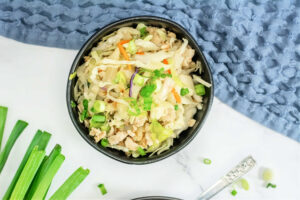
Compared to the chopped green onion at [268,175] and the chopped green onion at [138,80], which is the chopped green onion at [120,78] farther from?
the chopped green onion at [268,175]

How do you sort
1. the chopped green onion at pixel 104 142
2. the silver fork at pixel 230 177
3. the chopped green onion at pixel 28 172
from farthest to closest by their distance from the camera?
the silver fork at pixel 230 177 < the chopped green onion at pixel 104 142 < the chopped green onion at pixel 28 172

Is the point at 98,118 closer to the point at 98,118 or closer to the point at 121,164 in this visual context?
the point at 98,118

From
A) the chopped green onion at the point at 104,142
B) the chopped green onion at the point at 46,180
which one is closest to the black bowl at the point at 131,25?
the chopped green onion at the point at 104,142

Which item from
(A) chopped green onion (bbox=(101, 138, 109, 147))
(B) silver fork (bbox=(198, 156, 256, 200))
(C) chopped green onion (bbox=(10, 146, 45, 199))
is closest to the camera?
(C) chopped green onion (bbox=(10, 146, 45, 199))

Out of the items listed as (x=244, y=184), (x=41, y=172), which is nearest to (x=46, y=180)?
(x=41, y=172)

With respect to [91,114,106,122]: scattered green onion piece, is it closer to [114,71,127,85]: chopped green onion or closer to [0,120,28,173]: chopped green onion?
[114,71,127,85]: chopped green onion

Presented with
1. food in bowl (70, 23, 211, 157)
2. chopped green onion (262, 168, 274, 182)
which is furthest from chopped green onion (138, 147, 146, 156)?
chopped green onion (262, 168, 274, 182)
